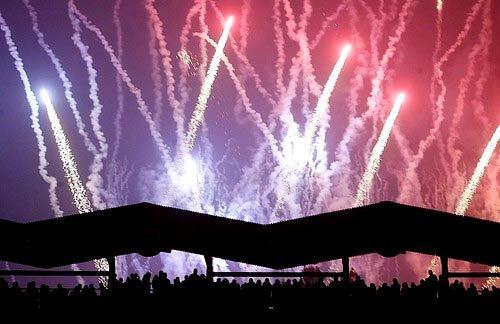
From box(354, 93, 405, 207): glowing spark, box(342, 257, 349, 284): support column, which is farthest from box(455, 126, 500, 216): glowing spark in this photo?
box(342, 257, 349, 284): support column

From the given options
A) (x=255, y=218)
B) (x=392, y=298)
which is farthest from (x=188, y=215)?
(x=255, y=218)

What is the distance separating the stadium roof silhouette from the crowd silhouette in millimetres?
1508

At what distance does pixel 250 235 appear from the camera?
1325cm

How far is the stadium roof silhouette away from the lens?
12.6 metres

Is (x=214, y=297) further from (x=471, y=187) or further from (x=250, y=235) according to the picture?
(x=471, y=187)

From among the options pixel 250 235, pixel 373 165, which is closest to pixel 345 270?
pixel 250 235

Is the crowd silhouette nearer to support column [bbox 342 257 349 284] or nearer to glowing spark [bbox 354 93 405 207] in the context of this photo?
support column [bbox 342 257 349 284]

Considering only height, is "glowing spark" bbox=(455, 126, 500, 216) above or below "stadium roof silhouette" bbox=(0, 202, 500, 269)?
above

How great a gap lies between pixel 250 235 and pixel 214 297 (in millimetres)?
2547

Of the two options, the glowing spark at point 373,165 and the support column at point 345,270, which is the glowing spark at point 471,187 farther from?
the support column at point 345,270

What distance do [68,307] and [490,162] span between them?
129ft

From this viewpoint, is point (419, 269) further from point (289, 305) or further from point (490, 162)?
point (289, 305)

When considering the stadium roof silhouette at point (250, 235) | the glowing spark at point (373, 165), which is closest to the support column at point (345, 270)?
the stadium roof silhouette at point (250, 235)

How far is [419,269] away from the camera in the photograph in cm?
4806
